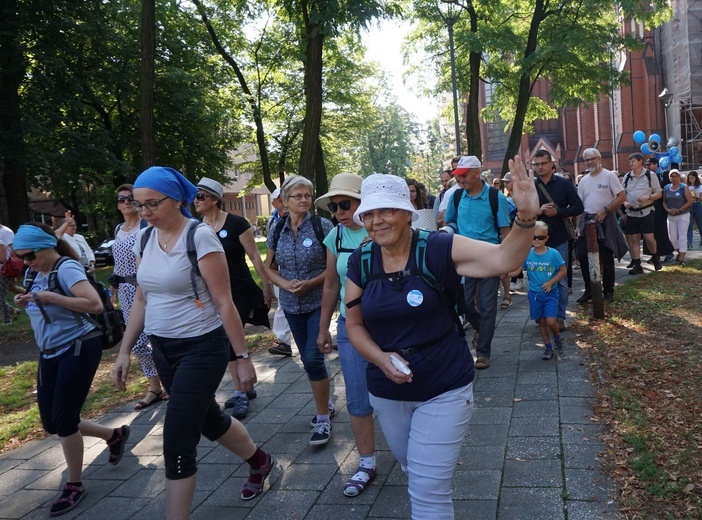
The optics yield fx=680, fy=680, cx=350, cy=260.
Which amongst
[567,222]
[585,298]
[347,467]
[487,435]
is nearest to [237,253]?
[347,467]

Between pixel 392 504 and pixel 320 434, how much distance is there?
1.19 m

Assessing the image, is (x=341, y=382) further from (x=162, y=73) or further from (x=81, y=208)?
(x=81, y=208)

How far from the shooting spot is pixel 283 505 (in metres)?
4.15

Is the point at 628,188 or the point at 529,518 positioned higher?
the point at 628,188

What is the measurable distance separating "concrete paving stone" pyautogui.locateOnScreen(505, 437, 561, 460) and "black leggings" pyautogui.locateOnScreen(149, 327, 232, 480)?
82.1 inches

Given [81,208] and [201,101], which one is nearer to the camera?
[201,101]

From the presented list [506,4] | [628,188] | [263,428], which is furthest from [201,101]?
[263,428]

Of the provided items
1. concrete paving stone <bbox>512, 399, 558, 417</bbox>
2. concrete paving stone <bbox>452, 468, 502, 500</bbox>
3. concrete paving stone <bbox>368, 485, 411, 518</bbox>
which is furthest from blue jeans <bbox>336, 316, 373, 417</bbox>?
concrete paving stone <bbox>512, 399, 558, 417</bbox>

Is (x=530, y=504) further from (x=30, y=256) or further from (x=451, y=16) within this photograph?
(x=451, y=16)

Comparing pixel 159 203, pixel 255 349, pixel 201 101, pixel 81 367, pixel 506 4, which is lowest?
pixel 255 349

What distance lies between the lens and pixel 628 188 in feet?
41.3

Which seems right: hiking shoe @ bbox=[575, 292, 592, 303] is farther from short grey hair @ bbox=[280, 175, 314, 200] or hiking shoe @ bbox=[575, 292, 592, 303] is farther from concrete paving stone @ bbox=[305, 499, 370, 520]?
concrete paving stone @ bbox=[305, 499, 370, 520]

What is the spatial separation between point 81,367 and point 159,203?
1499mm

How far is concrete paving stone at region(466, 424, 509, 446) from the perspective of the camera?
4.79 metres
